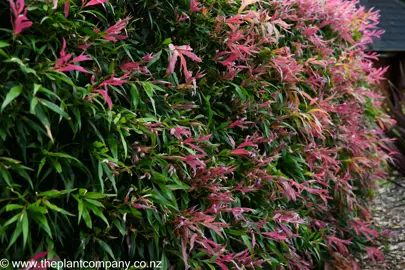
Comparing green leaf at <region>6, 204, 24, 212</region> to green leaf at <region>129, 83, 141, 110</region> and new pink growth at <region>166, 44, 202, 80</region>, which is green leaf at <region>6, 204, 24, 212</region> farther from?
new pink growth at <region>166, 44, 202, 80</region>

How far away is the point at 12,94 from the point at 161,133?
0.69m

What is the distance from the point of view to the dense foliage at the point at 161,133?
155 cm

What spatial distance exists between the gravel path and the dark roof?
9.94ft

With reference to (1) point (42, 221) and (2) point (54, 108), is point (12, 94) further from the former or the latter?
(1) point (42, 221)

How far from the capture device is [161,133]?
1.96 m

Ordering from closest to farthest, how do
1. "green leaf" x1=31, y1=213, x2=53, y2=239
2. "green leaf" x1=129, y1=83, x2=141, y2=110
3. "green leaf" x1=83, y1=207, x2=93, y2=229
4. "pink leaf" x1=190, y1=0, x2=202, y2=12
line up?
"green leaf" x1=31, y1=213, x2=53, y2=239
"green leaf" x1=83, y1=207, x2=93, y2=229
"green leaf" x1=129, y1=83, x2=141, y2=110
"pink leaf" x1=190, y1=0, x2=202, y2=12

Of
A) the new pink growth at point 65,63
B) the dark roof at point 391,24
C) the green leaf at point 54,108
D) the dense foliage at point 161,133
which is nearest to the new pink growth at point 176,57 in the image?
the dense foliage at point 161,133

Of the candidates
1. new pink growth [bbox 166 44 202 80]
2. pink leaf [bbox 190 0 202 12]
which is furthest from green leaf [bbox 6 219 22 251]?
pink leaf [bbox 190 0 202 12]

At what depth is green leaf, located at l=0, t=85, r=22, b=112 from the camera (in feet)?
4.45

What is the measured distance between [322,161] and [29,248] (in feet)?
6.79

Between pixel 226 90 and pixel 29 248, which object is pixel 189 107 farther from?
pixel 29 248

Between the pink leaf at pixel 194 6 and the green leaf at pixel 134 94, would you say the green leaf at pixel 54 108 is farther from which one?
the pink leaf at pixel 194 6

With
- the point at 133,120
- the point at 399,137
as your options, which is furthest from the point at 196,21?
the point at 399,137

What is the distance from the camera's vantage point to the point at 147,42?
6.92 ft
